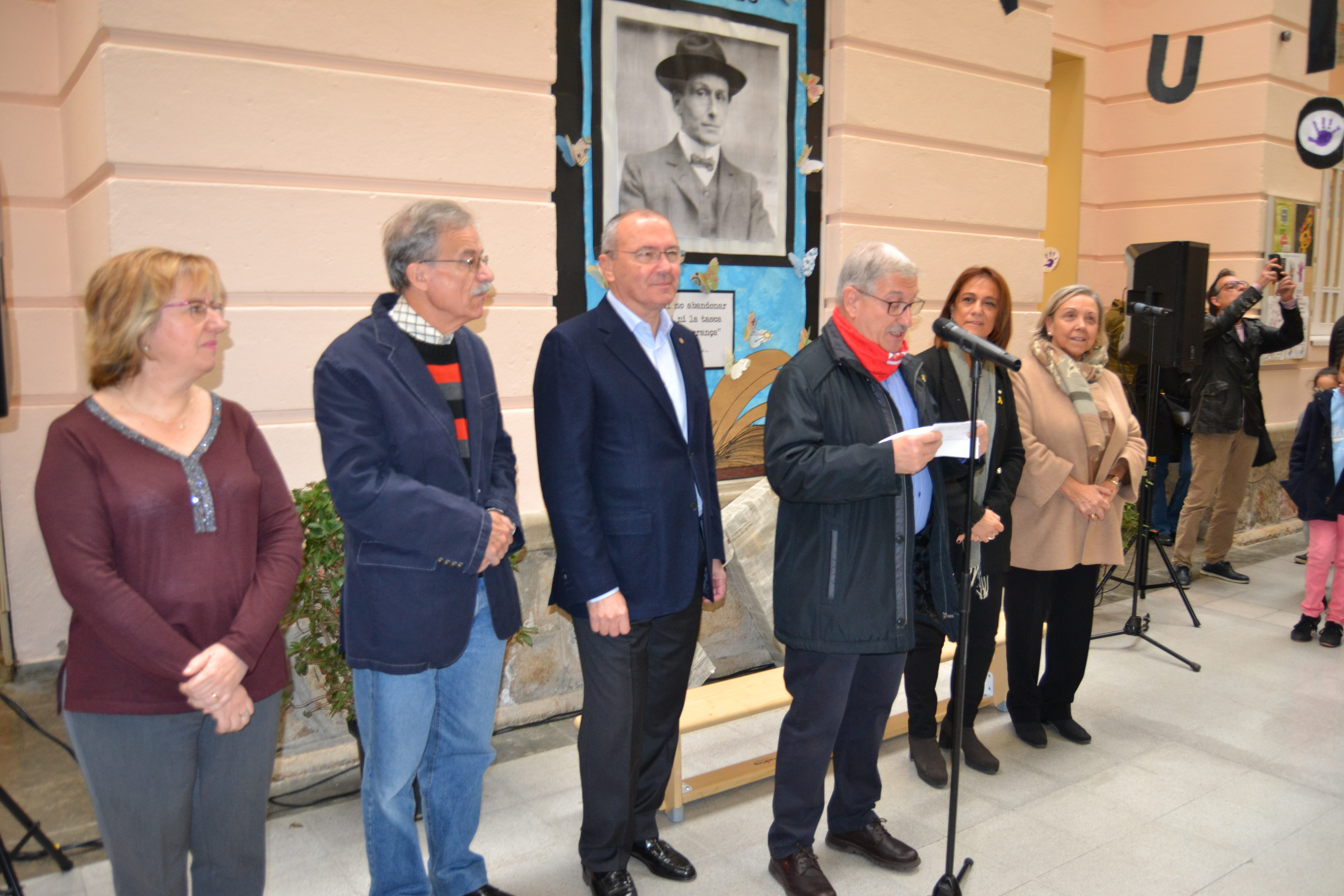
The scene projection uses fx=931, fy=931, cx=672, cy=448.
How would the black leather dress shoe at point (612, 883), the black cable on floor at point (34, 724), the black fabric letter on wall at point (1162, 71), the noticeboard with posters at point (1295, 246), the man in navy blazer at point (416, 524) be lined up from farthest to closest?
the noticeboard with posters at point (1295, 246) < the black fabric letter on wall at point (1162, 71) < the black cable on floor at point (34, 724) < the black leather dress shoe at point (612, 883) < the man in navy blazer at point (416, 524)

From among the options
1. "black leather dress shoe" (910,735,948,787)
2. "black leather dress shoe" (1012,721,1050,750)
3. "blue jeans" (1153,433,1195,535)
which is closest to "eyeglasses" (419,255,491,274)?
"black leather dress shoe" (910,735,948,787)

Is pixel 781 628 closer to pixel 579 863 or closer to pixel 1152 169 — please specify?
pixel 579 863

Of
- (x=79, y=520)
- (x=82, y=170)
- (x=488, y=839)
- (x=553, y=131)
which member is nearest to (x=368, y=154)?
(x=553, y=131)

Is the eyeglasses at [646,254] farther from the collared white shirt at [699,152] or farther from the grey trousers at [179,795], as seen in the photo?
the collared white shirt at [699,152]

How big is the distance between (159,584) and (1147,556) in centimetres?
500

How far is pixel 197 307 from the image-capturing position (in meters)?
1.93

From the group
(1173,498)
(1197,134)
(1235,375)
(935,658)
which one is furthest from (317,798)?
(1197,134)

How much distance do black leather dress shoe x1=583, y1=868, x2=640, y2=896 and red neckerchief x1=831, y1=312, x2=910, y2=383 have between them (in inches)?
62.8

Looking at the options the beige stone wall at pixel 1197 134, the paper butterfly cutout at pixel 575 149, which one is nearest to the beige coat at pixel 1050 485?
the paper butterfly cutout at pixel 575 149

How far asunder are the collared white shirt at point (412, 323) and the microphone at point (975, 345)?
4.16 ft

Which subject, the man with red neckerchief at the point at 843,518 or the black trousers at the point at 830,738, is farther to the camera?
the black trousers at the point at 830,738

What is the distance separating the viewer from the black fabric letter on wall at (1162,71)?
5.32m

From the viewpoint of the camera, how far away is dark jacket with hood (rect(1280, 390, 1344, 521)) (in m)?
5.22

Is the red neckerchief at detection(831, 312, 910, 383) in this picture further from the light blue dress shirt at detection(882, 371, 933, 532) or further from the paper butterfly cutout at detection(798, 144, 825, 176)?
the paper butterfly cutout at detection(798, 144, 825, 176)
